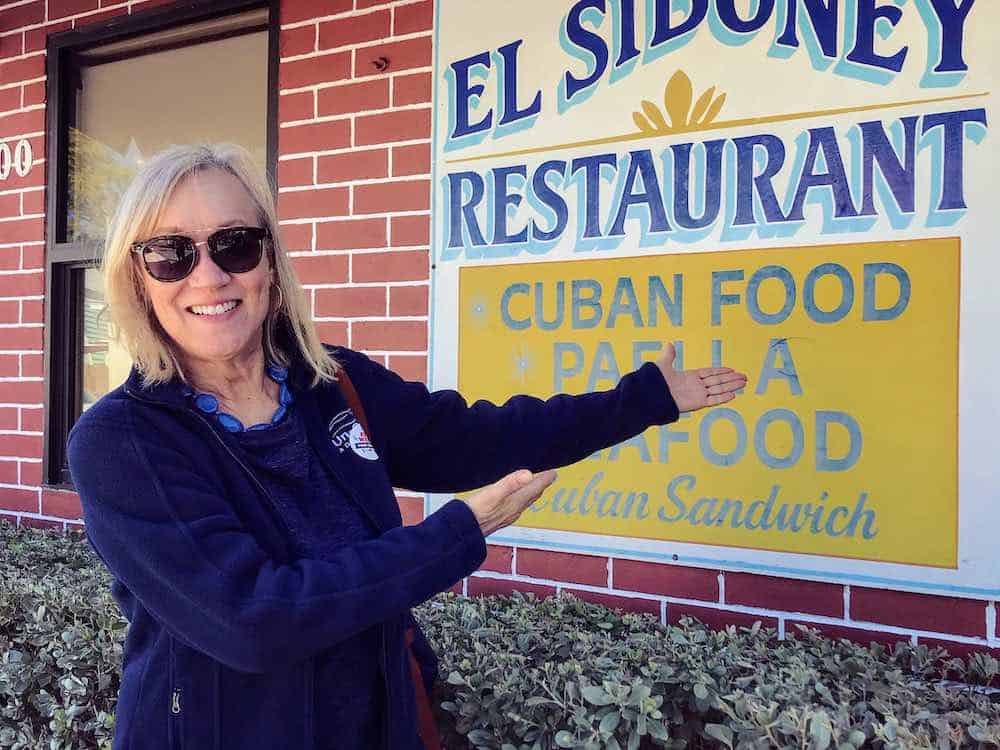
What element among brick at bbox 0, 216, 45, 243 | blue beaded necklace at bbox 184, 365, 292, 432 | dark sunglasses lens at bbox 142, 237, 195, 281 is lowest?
blue beaded necklace at bbox 184, 365, 292, 432

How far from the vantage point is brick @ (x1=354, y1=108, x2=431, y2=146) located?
10.2ft

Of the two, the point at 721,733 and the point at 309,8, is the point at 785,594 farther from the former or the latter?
the point at 309,8

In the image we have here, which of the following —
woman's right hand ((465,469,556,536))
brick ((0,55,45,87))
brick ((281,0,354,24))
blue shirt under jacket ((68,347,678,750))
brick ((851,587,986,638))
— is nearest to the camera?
blue shirt under jacket ((68,347,678,750))

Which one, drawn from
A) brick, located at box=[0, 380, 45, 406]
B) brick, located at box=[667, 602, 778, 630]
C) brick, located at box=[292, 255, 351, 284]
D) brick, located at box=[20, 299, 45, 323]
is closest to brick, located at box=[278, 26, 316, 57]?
brick, located at box=[292, 255, 351, 284]

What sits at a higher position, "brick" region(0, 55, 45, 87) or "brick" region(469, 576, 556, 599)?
"brick" region(0, 55, 45, 87)

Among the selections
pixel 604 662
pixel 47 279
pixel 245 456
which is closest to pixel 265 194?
pixel 245 456

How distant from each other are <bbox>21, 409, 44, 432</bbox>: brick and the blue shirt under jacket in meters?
2.79

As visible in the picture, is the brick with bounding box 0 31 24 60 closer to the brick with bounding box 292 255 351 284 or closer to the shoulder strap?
the brick with bounding box 292 255 351 284

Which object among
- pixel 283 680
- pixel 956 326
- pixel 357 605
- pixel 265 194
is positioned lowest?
pixel 283 680

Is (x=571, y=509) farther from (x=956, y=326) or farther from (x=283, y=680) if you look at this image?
(x=283, y=680)

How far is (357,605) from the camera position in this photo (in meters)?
1.32

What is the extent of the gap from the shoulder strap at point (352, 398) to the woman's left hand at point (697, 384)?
2.31ft

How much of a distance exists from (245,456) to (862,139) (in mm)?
1833

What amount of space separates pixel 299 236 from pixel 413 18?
2.90 ft
